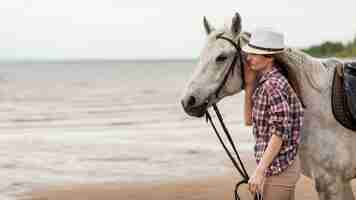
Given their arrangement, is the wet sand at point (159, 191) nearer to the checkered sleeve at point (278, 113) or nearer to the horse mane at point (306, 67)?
the horse mane at point (306, 67)

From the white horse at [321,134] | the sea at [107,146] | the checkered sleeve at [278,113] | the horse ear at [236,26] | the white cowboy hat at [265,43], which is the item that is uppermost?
the white cowboy hat at [265,43]

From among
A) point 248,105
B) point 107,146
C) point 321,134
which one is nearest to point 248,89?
point 248,105

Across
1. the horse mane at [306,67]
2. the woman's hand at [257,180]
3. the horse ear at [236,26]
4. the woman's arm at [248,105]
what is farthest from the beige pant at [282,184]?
Result: the horse ear at [236,26]

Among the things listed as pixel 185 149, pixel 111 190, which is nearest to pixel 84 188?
pixel 111 190

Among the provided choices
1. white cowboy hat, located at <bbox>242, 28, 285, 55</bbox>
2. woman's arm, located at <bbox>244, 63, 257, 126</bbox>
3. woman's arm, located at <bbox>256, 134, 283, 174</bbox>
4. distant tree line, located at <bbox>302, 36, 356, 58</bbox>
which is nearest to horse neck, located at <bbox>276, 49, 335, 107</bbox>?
woman's arm, located at <bbox>244, 63, 257, 126</bbox>

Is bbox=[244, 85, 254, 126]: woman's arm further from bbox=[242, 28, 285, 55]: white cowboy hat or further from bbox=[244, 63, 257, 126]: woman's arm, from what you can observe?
bbox=[242, 28, 285, 55]: white cowboy hat

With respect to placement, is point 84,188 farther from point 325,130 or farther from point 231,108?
point 231,108

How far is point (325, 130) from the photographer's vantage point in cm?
538

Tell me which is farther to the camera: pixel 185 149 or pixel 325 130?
pixel 185 149

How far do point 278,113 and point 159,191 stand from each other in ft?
16.9

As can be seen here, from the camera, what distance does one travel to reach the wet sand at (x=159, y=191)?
9.13 m

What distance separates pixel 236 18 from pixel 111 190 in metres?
5.06

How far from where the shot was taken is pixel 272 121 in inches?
179

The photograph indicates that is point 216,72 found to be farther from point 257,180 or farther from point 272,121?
point 257,180
